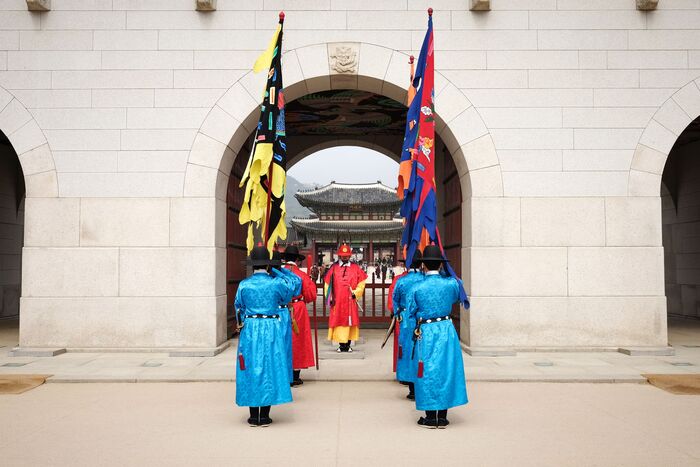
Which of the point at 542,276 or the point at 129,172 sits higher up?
the point at 129,172

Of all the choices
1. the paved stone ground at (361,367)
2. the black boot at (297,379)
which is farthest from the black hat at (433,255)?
the black boot at (297,379)

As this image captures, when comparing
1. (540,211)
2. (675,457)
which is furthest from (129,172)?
(675,457)

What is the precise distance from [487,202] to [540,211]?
785mm

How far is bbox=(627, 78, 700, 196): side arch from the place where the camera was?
8.18m

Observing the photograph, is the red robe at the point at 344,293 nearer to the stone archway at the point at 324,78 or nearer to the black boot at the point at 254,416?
the stone archway at the point at 324,78

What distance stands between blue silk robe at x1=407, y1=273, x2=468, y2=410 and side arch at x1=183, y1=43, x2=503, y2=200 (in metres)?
3.65

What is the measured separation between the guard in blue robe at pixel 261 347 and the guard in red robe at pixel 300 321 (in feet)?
4.61

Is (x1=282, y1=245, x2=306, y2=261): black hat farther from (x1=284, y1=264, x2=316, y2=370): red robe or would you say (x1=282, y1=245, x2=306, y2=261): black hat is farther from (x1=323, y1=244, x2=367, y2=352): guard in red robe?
(x1=323, y1=244, x2=367, y2=352): guard in red robe

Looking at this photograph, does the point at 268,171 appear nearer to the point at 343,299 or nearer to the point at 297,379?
the point at 297,379

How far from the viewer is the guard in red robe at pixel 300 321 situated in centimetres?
647

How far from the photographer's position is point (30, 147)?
8188 mm

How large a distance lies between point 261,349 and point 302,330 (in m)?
1.91

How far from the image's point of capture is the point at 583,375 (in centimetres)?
639

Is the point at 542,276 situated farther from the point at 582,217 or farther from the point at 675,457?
the point at 675,457
